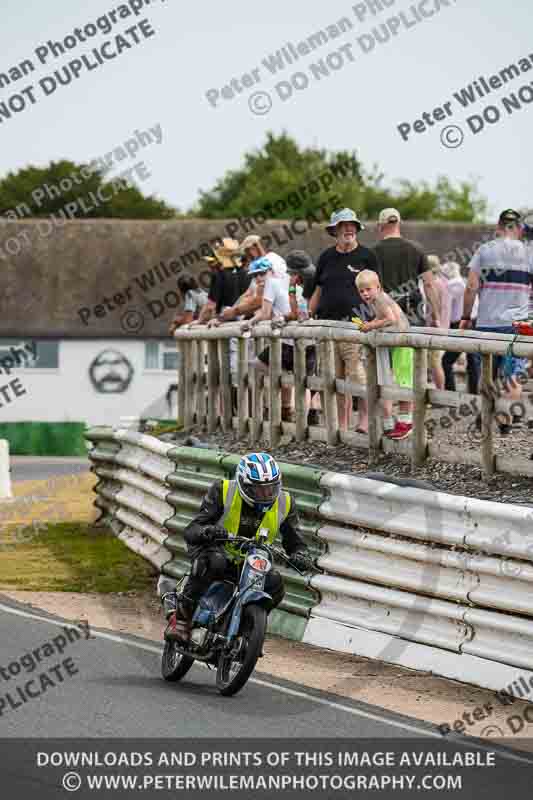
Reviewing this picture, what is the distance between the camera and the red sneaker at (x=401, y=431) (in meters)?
12.9

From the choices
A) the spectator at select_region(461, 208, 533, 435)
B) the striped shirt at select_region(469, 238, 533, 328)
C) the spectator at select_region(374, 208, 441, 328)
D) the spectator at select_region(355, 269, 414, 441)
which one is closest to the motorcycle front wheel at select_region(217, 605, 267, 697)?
the spectator at select_region(355, 269, 414, 441)

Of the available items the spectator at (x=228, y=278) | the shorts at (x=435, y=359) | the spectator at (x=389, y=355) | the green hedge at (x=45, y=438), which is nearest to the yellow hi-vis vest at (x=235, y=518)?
the spectator at (x=389, y=355)

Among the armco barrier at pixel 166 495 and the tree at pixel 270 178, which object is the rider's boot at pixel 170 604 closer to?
the armco barrier at pixel 166 495

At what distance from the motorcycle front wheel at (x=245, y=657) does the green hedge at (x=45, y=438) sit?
34.0 metres

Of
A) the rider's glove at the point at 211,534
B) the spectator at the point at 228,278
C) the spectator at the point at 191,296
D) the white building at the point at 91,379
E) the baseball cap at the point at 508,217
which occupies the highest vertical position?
the baseball cap at the point at 508,217

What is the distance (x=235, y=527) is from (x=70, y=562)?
6743 millimetres

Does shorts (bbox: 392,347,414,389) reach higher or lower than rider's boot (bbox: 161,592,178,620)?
higher

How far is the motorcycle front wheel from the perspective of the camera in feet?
31.3

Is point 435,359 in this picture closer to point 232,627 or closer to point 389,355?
point 389,355

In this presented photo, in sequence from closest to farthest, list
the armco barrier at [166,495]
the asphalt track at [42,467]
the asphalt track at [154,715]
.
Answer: the asphalt track at [154,715] < the armco barrier at [166,495] < the asphalt track at [42,467]

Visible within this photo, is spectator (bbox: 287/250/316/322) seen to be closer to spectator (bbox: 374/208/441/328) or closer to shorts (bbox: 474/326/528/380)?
spectator (bbox: 374/208/441/328)

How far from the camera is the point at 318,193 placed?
91688 mm

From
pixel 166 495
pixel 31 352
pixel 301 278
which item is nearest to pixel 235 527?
pixel 166 495

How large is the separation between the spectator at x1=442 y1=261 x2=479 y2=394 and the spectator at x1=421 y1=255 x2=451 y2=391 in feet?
0.50
